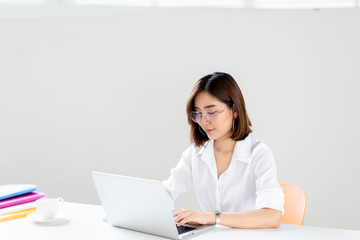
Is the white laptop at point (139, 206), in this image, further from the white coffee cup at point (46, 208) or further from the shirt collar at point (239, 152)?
the shirt collar at point (239, 152)

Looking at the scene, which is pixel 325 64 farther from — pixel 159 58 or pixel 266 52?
pixel 159 58

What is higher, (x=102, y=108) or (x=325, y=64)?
(x=325, y=64)

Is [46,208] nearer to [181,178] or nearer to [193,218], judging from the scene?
[193,218]

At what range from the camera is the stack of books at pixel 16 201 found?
6.03ft

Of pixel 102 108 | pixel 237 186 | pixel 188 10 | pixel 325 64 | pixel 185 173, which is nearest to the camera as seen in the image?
pixel 237 186

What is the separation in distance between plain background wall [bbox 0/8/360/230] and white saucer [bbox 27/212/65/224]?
1615 millimetres

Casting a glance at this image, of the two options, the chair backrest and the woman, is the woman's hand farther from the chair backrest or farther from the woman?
the chair backrest

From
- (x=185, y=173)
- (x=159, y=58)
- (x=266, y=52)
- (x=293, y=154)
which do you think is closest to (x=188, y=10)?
(x=159, y=58)

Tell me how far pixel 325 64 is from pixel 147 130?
1.43m

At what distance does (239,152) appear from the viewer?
2.00m

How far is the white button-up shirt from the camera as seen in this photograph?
6.24 ft

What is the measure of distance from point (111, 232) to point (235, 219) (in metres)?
0.47

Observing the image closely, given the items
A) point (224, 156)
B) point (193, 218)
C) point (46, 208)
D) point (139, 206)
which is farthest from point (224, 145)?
point (46, 208)

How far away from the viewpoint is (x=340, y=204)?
3029mm
